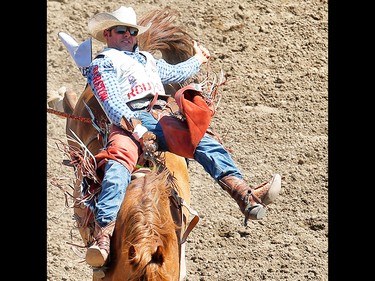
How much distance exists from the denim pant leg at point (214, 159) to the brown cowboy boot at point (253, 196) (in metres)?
0.06

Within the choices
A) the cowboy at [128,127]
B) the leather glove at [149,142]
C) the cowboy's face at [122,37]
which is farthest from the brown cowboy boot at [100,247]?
the cowboy's face at [122,37]

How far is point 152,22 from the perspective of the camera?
7.97 metres

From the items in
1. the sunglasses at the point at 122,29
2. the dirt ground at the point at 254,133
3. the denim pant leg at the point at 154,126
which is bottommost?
the dirt ground at the point at 254,133

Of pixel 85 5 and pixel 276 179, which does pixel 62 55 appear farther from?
pixel 276 179

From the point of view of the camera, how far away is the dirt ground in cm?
830

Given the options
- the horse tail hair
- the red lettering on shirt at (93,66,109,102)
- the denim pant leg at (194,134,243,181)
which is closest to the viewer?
the denim pant leg at (194,134,243,181)

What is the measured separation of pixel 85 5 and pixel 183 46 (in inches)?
94.6

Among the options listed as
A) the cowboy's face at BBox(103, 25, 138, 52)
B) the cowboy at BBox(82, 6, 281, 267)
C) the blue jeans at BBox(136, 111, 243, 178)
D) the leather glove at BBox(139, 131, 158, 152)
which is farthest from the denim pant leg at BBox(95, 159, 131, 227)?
the cowboy's face at BBox(103, 25, 138, 52)

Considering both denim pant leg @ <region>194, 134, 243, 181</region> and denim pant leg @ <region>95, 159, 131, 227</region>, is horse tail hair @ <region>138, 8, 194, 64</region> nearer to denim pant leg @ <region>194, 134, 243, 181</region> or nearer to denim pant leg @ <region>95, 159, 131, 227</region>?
denim pant leg @ <region>194, 134, 243, 181</region>

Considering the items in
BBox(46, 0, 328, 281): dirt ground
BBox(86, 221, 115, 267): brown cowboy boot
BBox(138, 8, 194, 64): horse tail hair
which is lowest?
BBox(46, 0, 328, 281): dirt ground

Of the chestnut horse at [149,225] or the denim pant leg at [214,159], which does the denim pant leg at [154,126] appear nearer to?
the chestnut horse at [149,225]

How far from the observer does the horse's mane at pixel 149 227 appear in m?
5.89

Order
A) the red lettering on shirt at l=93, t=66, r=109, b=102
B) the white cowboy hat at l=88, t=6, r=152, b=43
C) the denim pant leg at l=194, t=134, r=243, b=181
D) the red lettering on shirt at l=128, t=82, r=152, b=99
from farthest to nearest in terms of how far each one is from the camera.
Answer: the white cowboy hat at l=88, t=6, r=152, b=43 < the red lettering on shirt at l=128, t=82, r=152, b=99 < the red lettering on shirt at l=93, t=66, r=109, b=102 < the denim pant leg at l=194, t=134, r=243, b=181

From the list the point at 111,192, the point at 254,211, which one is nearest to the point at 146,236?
the point at 111,192
